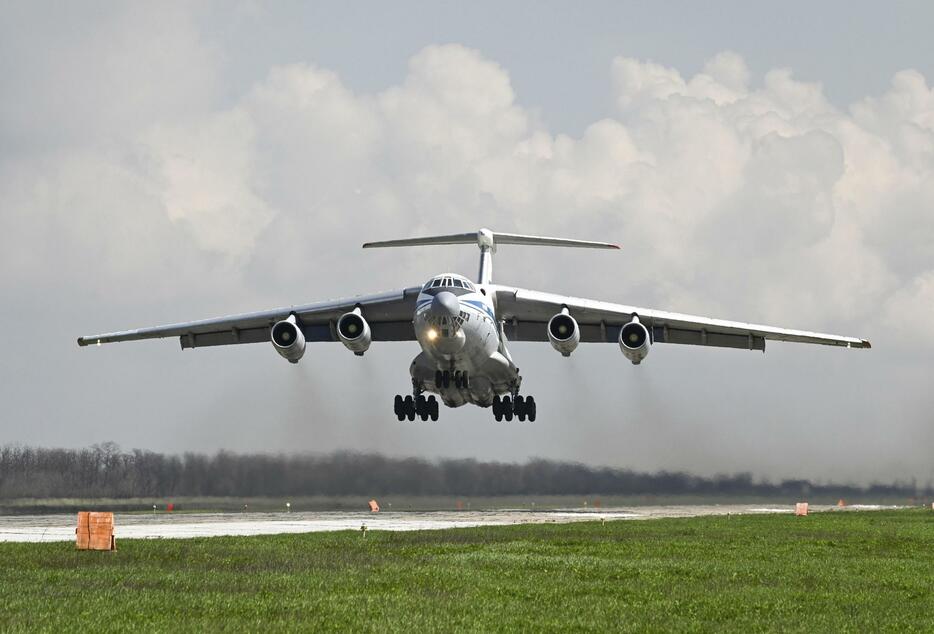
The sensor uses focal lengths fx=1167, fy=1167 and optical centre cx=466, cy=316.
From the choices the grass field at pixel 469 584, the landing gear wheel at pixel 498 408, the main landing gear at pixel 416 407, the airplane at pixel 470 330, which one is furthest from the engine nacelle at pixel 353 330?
the grass field at pixel 469 584

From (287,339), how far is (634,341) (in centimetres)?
855

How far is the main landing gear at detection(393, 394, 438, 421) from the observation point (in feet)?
106

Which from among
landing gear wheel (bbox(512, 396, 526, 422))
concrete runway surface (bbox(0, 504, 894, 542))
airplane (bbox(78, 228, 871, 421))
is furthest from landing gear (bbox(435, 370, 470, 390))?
landing gear wheel (bbox(512, 396, 526, 422))

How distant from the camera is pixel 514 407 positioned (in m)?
33.5

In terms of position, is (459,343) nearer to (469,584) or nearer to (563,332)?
(563,332)

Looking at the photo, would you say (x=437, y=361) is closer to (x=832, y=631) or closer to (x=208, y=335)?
(x=208, y=335)

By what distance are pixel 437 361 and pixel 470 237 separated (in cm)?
731

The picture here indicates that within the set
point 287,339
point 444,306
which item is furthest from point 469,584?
point 287,339

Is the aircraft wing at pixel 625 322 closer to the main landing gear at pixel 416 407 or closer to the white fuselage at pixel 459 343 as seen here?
the white fuselage at pixel 459 343

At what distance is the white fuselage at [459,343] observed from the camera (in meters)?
25.7

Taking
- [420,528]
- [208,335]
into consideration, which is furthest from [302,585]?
[208,335]

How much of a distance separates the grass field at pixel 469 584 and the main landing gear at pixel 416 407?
10.8 metres

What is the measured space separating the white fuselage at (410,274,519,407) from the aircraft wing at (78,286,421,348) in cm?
235

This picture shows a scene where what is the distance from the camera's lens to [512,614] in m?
11.4
